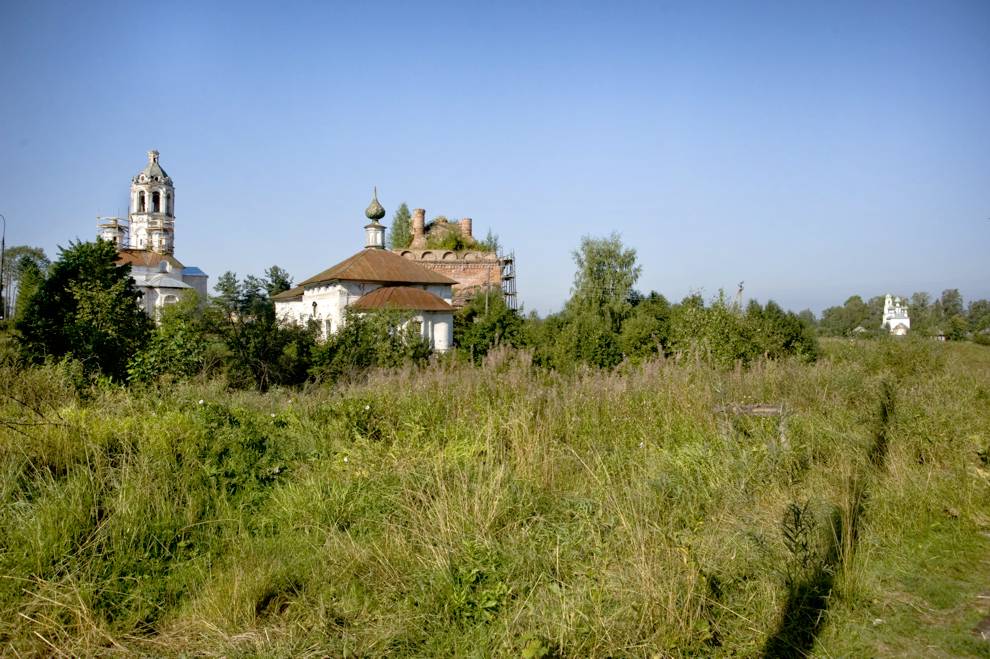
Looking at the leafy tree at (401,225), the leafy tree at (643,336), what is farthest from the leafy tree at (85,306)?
the leafy tree at (401,225)

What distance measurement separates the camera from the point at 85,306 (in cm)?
1791

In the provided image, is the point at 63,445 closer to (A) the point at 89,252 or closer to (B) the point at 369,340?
(B) the point at 369,340

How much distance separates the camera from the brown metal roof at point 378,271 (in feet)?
111

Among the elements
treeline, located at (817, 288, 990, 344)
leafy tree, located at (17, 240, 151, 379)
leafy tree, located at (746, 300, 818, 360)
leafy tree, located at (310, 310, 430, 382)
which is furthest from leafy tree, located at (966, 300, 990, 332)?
leafy tree, located at (17, 240, 151, 379)

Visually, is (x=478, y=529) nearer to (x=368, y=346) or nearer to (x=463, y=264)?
(x=368, y=346)

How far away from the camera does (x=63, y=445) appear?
4.90 metres

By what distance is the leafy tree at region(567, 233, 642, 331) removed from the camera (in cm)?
4269

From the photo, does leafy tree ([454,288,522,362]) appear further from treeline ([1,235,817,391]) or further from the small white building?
the small white building

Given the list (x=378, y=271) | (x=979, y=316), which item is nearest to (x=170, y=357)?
(x=378, y=271)

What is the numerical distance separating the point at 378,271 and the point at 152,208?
49.4 metres

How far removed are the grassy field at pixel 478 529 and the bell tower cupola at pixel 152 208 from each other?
7272 cm

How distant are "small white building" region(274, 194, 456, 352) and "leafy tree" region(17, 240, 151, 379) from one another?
996cm

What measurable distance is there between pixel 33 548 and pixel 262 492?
4.97ft

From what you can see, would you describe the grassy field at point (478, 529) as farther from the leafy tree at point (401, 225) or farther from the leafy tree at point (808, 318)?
the leafy tree at point (401, 225)
